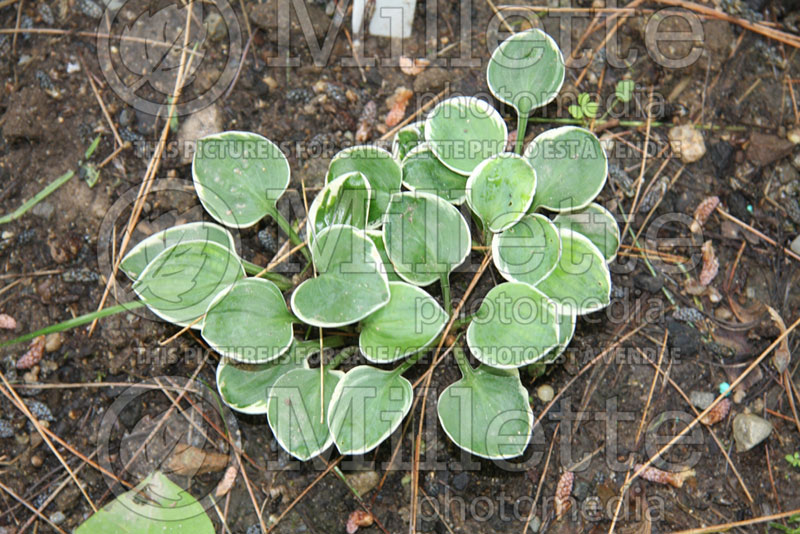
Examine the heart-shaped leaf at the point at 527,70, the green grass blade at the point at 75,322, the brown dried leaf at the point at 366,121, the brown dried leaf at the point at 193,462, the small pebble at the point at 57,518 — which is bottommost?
the small pebble at the point at 57,518

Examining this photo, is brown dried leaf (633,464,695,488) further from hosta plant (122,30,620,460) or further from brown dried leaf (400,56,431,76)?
brown dried leaf (400,56,431,76)

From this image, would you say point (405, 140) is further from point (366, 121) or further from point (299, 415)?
point (299, 415)

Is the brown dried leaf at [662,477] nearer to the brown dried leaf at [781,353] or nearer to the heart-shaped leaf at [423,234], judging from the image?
the brown dried leaf at [781,353]

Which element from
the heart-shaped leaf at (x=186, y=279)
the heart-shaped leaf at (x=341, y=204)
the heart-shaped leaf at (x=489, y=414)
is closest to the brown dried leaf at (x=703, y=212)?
the heart-shaped leaf at (x=489, y=414)

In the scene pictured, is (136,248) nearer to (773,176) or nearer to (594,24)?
(594,24)

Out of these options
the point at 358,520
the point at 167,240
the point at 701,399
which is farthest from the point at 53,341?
the point at 701,399

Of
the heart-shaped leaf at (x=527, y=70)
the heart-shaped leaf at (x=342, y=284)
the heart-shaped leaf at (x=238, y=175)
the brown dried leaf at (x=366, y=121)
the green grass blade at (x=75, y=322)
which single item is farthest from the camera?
the brown dried leaf at (x=366, y=121)

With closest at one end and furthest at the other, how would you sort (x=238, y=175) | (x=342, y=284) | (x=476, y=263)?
(x=342, y=284) < (x=238, y=175) < (x=476, y=263)
